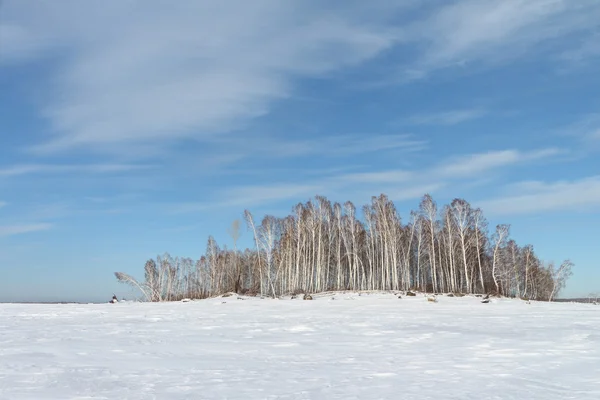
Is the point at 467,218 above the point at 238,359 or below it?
above

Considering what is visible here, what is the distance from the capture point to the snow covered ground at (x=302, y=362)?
529 centimetres

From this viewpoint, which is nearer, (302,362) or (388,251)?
(302,362)

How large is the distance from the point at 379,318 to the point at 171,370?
31.5ft

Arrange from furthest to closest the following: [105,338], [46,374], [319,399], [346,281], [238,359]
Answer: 1. [346,281]
2. [105,338]
3. [238,359]
4. [46,374]
5. [319,399]

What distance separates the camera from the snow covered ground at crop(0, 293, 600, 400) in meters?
5.29

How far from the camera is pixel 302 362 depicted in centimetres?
725

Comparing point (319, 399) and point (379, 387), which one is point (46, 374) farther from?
point (379, 387)

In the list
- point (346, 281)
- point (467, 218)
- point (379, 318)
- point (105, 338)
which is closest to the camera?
point (105, 338)

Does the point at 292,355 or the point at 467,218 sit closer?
the point at 292,355

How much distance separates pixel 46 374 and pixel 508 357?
7.07m

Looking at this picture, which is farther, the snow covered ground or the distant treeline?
the distant treeline

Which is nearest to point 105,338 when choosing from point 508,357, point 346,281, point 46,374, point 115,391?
point 46,374

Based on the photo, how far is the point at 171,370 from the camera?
648 centimetres

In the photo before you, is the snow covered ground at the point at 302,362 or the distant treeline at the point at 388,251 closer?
the snow covered ground at the point at 302,362
